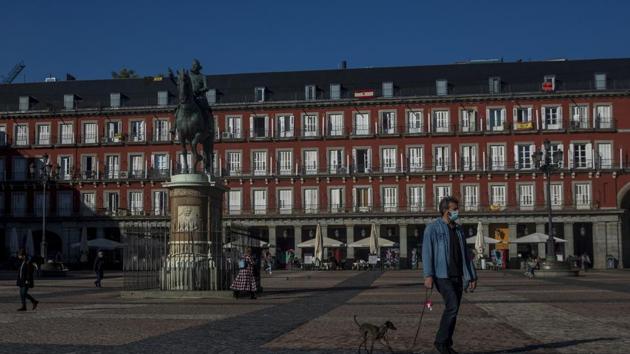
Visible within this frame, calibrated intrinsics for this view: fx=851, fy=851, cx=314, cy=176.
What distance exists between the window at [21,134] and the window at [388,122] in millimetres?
30042

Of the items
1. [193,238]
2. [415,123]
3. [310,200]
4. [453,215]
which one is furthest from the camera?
[310,200]

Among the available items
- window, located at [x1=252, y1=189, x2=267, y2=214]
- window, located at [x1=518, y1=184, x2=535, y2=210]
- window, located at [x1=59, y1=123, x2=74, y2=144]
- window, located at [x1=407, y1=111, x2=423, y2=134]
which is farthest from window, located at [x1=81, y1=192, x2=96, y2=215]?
window, located at [x1=518, y1=184, x2=535, y2=210]

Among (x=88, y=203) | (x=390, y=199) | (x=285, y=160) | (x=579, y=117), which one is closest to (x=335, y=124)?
(x=285, y=160)

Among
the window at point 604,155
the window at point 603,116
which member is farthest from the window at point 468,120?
the window at point 604,155

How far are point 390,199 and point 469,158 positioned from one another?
22.9ft

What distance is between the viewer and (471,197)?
6638 cm

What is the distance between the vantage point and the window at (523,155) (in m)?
65.7

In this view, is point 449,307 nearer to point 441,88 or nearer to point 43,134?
point 441,88

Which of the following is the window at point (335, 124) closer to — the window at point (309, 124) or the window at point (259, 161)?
the window at point (309, 124)

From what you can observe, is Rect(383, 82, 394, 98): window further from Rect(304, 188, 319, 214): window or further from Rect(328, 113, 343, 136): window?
Rect(304, 188, 319, 214): window

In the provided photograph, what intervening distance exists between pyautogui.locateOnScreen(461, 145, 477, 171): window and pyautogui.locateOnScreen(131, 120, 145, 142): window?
26.3 metres

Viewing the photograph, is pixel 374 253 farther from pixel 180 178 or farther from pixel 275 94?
pixel 180 178

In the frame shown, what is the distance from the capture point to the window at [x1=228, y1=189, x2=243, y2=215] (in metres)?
69.2

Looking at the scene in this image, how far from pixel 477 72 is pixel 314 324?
193 feet
